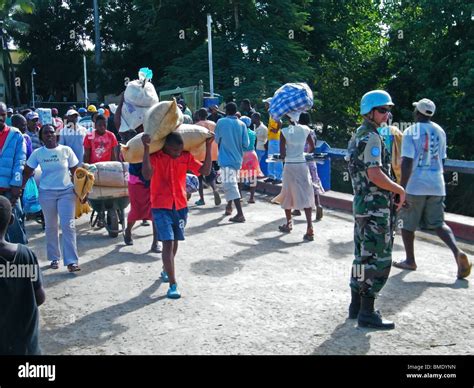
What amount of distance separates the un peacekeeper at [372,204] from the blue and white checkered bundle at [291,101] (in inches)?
167

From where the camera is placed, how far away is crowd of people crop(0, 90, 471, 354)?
4957mm

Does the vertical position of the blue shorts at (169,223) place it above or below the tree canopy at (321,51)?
below

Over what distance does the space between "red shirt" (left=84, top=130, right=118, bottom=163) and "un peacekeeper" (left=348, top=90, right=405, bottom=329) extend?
209 inches

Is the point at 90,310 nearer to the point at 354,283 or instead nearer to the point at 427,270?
the point at 354,283

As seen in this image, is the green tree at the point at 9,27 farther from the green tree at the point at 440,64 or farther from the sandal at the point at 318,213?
the sandal at the point at 318,213

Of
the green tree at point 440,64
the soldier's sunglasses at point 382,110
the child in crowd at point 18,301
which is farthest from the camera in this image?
the green tree at point 440,64

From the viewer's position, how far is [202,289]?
6312mm

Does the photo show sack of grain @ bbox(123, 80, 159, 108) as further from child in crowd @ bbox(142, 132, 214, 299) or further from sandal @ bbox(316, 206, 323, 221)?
sandal @ bbox(316, 206, 323, 221)

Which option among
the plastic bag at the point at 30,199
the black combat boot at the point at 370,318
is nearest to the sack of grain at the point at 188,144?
the black combat boot at the point at 370,318

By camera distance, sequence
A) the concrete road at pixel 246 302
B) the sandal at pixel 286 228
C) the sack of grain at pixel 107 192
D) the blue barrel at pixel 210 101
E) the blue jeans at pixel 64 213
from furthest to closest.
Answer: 1. the blue barrel at pixel 210 101
2. the sandal at pixel 286 228
3. the sack of grain at pixel 107 192
4. the blue jeans at pixel 64 213
5. the concrete road at pixel 246 302

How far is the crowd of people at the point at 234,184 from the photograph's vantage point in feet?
16.3

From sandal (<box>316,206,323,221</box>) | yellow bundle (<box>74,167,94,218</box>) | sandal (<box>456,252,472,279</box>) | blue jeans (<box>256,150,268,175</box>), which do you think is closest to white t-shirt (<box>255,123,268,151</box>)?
blue jeans (<box>256,150,268,175</box>)
